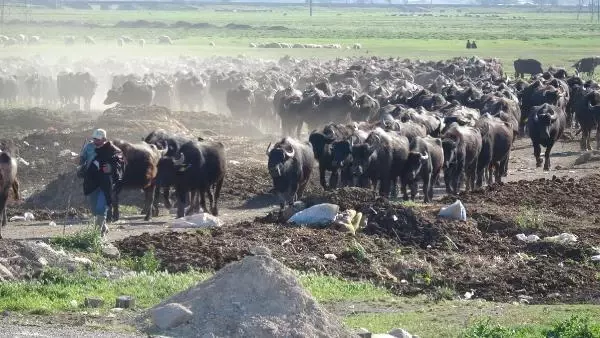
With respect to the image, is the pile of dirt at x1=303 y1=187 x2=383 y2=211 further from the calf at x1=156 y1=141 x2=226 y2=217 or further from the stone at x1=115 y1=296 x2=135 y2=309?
the stone at x1=115 y1=296 x2=135 y2=309

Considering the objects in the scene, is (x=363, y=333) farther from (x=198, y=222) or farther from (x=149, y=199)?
(x=149, y=199)

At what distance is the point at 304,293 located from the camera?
13.2 meters

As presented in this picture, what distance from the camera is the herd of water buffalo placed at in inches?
1011

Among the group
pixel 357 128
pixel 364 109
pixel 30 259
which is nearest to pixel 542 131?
pixel 357 128

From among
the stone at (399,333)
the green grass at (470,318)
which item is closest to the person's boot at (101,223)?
the green grass at (470,318)

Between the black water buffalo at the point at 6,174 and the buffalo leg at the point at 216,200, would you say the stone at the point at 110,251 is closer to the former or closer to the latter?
the black water buffalo at the point at 6,174

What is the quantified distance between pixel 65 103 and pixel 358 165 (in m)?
34.4

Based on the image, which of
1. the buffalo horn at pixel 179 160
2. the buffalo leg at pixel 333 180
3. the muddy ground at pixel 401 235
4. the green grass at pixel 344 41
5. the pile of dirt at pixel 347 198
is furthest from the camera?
the green grass at pixel 344 41

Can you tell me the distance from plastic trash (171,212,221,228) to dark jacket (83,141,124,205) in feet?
6.75

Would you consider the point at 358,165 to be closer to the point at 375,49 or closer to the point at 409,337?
the point at 409,337

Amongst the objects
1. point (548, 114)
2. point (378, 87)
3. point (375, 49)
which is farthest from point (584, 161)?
point (375, 49)

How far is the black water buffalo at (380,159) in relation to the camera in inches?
1065

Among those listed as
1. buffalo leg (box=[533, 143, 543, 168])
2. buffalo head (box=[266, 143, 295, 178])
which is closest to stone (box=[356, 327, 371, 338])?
buffalo head (box=[266, 143, 295, 178])

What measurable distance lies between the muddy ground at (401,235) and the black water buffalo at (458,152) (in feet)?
1.83
